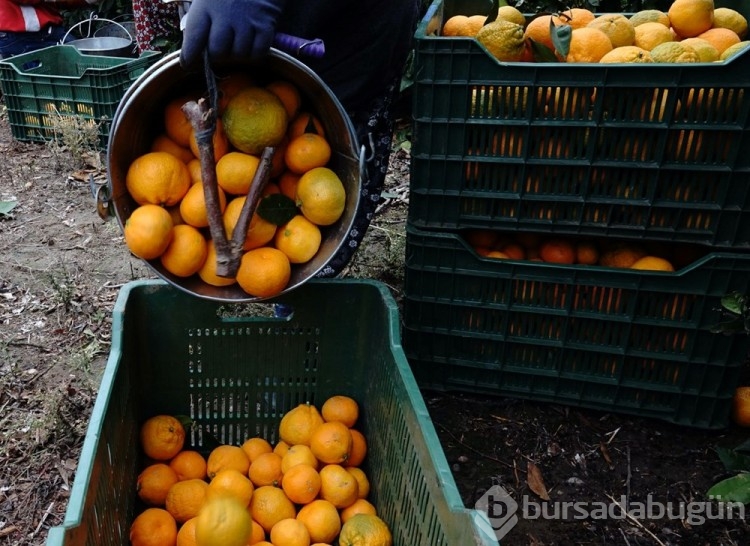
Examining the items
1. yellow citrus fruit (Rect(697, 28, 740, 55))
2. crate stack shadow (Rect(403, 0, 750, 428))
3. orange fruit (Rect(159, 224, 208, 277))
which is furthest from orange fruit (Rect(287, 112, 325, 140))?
yellow citrus fruit (Rect(697, 28, 740, 55))

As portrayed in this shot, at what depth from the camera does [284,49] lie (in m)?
1.53

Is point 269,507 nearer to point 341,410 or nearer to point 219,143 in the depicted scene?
point 341,410

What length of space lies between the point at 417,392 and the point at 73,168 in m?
3.52

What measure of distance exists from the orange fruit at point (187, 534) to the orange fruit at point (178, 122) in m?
0.86

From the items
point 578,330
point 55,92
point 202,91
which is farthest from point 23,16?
point 578,330

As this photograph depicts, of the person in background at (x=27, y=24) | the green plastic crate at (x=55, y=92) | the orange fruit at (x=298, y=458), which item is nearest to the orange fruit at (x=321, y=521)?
the orange fruit at (x=298, y=458)

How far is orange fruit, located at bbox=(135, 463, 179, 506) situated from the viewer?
1688mm

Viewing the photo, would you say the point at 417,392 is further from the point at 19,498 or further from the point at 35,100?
the point at 35,100

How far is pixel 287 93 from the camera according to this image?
1.56 m

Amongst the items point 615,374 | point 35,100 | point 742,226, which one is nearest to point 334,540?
point 615,374

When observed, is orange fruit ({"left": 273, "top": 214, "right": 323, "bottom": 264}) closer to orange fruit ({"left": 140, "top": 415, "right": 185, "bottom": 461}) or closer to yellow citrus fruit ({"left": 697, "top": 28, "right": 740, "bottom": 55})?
orange fruit ({"left": 140, "top": 415, "right": 185, "bottom": 461})

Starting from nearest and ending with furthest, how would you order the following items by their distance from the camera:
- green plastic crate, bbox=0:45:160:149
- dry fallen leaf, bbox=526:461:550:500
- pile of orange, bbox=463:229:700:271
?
dry fallen leaf, bbox=526:461:550:500
pile of orange, bbox=463:229:700:271
green plastic crate, bbox=0:45:160:149

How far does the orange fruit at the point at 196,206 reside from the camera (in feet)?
4.88

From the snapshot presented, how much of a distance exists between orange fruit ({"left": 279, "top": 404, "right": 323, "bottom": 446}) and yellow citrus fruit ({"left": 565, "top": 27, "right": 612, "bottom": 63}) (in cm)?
119
